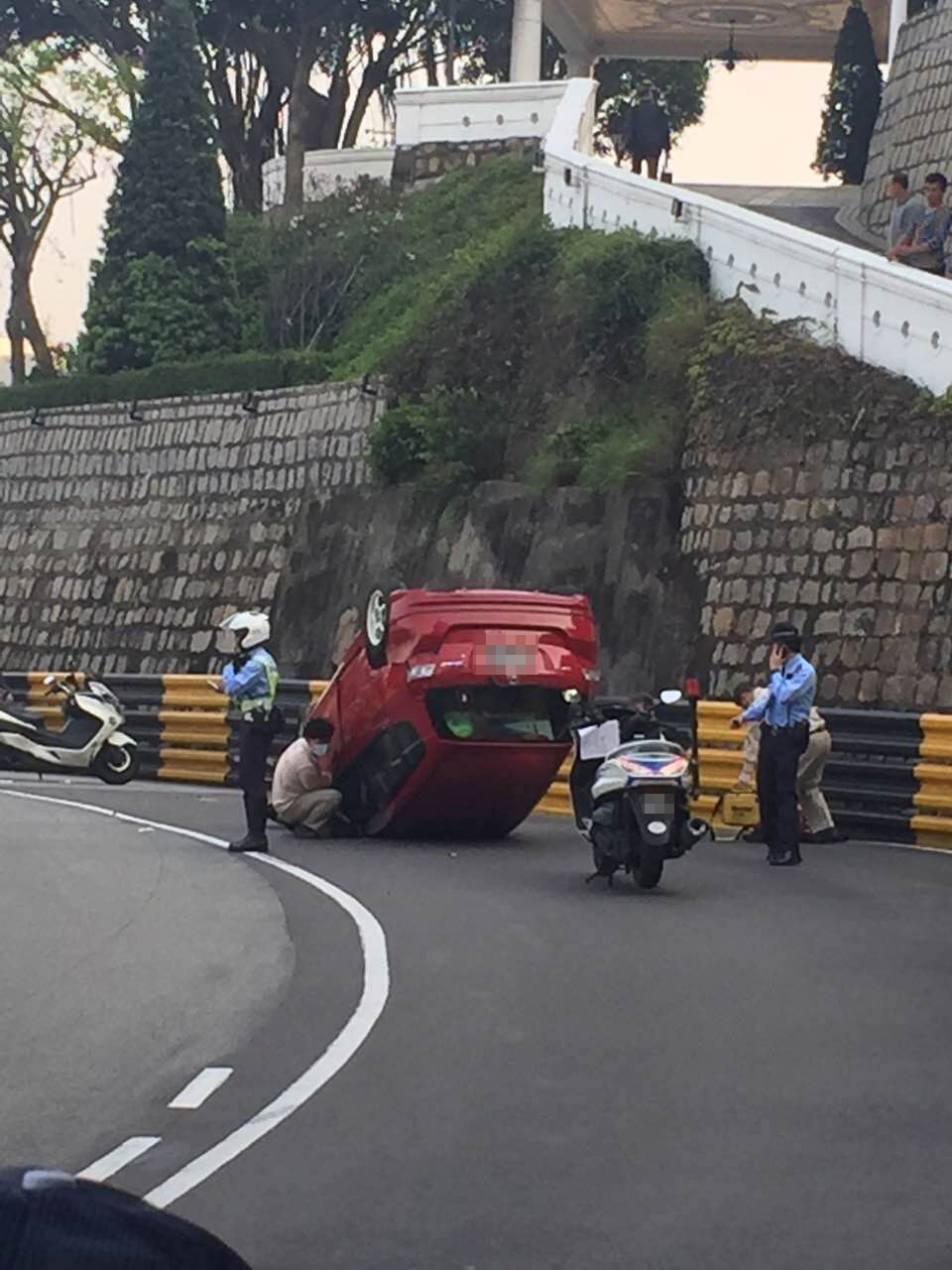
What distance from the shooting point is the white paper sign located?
1692 cm

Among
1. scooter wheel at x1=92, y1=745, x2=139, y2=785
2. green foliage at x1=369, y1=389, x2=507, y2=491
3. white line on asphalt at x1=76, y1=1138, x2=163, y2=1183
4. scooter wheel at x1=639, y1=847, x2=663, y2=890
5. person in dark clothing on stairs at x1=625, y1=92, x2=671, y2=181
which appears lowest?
scooter wheel at x1=92, y1=745, x2=139, y2=785

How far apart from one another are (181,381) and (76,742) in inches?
583

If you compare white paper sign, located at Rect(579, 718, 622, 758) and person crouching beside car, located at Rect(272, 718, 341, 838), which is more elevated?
white paper sign, located at Rect(579, 718, 622, 758)

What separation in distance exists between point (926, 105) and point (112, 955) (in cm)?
2914

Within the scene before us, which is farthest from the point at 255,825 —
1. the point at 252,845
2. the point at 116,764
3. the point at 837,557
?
the point at 837,557

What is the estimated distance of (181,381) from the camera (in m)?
40.4

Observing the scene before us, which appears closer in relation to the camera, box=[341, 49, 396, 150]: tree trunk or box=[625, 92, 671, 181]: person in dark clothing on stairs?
box=[625, 92, 671, 181]: person in dark clothing on stairs

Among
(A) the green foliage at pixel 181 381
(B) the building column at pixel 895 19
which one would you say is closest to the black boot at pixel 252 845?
(A) the green foliage at pixel 181 381

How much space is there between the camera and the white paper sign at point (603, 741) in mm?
16922

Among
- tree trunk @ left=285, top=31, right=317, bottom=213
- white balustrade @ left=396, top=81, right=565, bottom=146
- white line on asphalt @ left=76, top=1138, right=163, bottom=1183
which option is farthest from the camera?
tree trunk @ left=285, top=31, right=317, bottom=213

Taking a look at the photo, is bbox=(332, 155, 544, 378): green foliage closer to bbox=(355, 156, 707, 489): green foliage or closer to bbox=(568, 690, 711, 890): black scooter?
bbox=(355, 156, 707, 489): green foliage

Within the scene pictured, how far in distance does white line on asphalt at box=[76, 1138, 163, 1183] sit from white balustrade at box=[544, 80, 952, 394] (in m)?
18.0

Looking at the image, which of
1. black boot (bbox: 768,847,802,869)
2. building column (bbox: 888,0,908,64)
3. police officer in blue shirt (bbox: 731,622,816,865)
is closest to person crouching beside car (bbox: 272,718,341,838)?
police officer in blue shirt (bbox: 731,622,816,865)

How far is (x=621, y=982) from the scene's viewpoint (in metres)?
11.5
